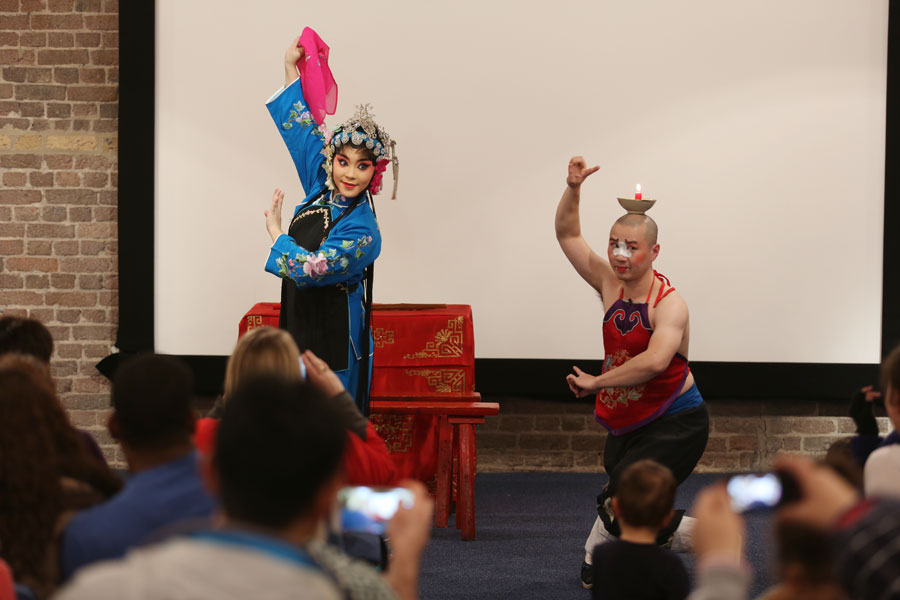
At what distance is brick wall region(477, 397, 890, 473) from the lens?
5355 mm

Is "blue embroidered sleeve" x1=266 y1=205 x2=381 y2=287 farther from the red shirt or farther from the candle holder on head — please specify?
the red shirt

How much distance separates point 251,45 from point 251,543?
4.51m

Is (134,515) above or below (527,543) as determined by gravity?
above

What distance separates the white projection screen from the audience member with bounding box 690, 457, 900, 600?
386cm

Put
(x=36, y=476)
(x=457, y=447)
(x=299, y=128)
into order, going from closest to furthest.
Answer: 1. (x=36, y=476)
2. (x=299, y=128)
3. (x=457, y=447)

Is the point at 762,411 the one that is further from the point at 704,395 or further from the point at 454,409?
the point at 454,409

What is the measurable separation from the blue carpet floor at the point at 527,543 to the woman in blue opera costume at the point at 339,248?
686mm

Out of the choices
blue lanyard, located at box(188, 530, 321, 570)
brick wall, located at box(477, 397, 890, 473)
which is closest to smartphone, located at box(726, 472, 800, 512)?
blue lanyard, located at box(188, 530, 321, 570)

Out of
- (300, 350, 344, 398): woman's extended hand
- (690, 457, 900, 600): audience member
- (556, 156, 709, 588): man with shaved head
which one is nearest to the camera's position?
(690, 457, 900, 600): audience member

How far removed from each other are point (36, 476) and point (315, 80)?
2.48 meters

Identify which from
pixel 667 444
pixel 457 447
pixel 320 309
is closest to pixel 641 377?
pixel 667 444

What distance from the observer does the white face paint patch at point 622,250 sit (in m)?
3.46

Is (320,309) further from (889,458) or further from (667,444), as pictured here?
(889,458)

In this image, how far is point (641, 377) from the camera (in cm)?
338
